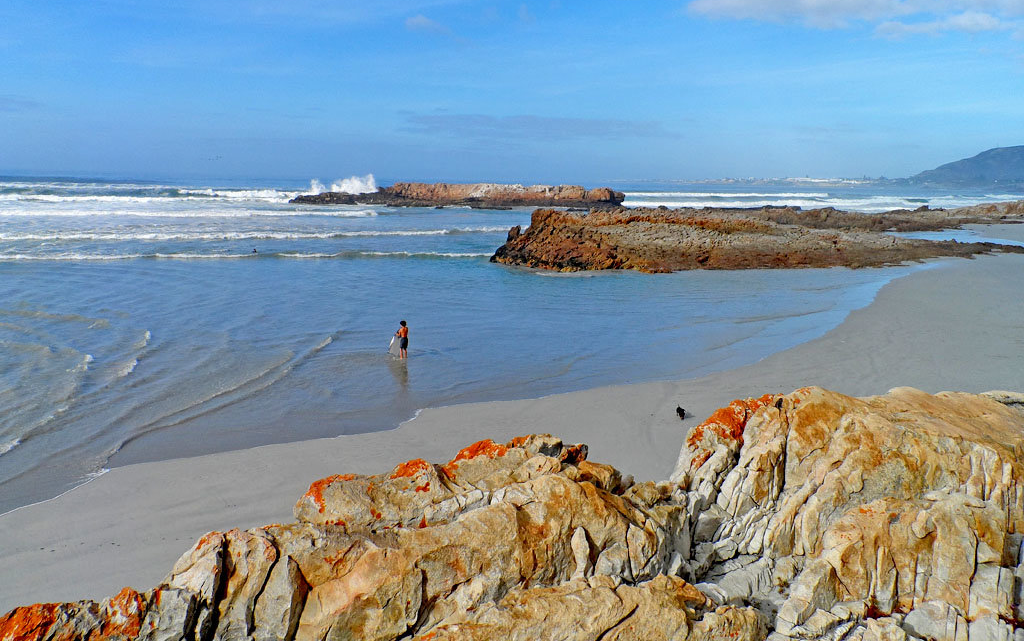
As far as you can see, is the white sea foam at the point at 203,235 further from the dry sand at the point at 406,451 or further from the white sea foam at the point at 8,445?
→ the dry sand at the point at 406,451

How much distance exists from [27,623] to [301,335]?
38.1 feet

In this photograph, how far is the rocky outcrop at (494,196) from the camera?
229 ft

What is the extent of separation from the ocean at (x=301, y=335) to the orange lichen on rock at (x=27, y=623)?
190 inches

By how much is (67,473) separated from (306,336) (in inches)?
268

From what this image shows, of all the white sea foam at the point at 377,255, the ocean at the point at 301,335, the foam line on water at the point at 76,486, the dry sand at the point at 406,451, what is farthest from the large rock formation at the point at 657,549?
the white sea foam at the point at 377,255

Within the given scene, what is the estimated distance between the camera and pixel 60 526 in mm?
6426

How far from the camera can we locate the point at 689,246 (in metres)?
28.3

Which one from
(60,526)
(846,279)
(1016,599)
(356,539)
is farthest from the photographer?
(846,279)

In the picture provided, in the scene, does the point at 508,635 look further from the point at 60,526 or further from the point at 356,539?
the point at 60,526

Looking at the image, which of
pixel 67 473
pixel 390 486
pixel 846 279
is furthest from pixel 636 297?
pixel 390 486

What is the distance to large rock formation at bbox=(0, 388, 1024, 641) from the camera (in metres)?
3.36

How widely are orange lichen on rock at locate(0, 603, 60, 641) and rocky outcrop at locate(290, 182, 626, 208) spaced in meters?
66.0

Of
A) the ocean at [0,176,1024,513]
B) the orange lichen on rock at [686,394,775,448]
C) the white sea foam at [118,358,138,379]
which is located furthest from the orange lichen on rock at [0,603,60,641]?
the white sea foam at [118,358,138,379]

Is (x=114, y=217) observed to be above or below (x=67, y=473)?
above
